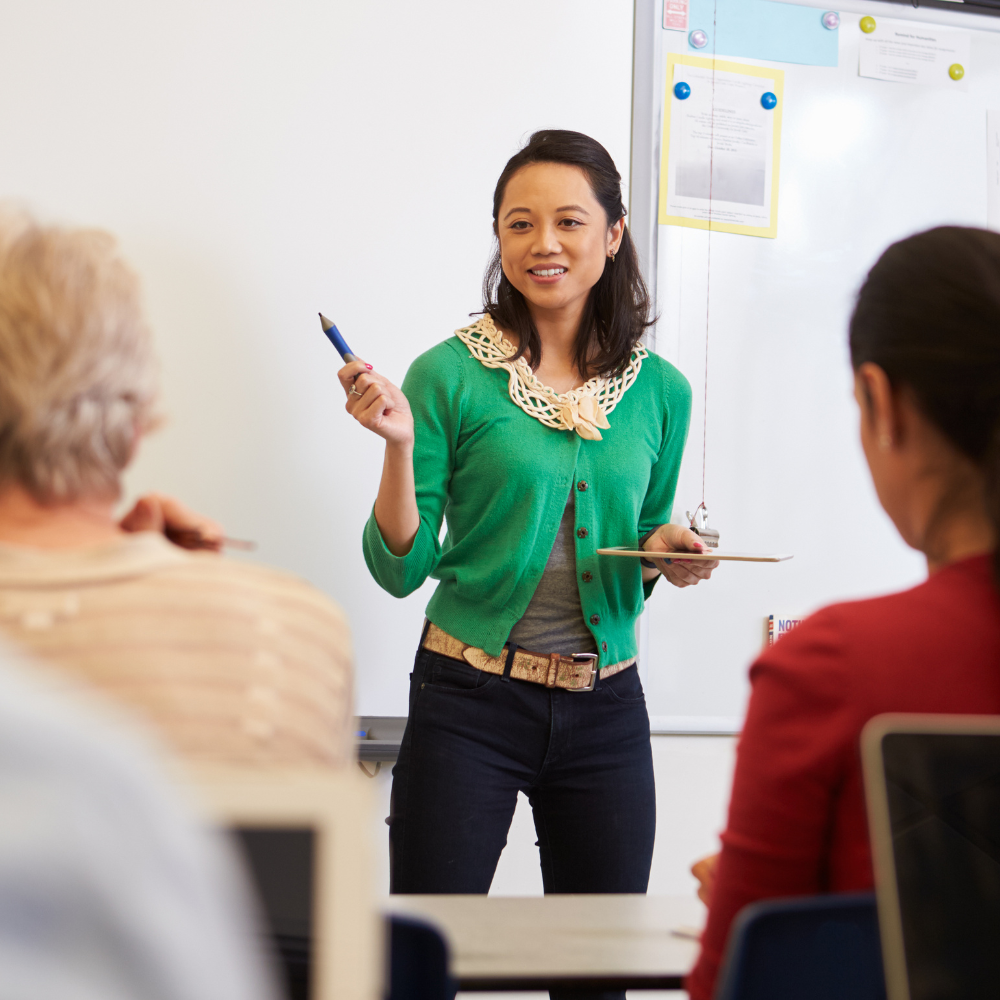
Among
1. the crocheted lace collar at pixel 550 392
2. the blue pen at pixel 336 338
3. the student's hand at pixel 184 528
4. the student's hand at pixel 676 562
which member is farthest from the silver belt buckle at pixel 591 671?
the student's hand at pixel 184 528

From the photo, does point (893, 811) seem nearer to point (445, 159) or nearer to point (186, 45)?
point (445, 159)

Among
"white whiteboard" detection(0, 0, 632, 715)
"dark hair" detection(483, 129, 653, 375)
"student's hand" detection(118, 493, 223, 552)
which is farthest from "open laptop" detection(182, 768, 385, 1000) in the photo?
"white whiteboard" detection(0, 0, 632, 715)

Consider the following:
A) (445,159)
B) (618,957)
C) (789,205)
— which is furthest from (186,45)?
(618,957)

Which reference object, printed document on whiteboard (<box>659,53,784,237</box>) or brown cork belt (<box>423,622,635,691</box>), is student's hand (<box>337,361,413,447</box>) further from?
printed document on whiteboard (<box>659,53,784,237</box>)

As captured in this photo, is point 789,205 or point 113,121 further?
point 789,205

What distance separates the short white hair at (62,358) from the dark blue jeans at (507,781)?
0.95 metres

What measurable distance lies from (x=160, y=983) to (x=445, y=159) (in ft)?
7.31

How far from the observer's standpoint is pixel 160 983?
0.90 feet

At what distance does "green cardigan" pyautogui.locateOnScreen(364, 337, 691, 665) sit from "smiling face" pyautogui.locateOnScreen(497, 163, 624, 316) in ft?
0.60

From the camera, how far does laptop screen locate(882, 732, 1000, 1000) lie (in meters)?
0.65

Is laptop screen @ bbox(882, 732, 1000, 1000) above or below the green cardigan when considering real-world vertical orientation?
below

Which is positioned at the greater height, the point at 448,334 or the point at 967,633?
the point at 448,334

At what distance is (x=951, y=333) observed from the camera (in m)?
0.85

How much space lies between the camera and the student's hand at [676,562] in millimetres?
1730
